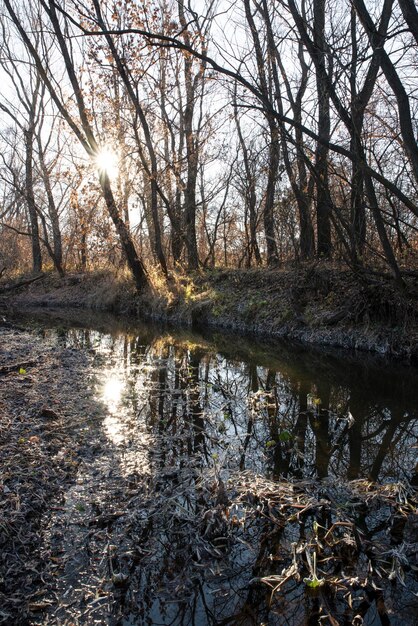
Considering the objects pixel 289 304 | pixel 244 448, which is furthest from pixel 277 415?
pixel 289 304

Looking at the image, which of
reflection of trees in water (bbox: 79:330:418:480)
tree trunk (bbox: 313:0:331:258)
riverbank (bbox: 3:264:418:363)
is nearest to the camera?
reflection of trees in water (bbox: 79:330:418:480)

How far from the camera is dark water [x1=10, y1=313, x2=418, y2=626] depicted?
2.41 meters

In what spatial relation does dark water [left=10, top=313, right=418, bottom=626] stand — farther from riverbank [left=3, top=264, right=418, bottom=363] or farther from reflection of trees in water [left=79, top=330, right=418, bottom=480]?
riverbank [left=3, top=264, right=418, bottom=363]

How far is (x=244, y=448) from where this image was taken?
4.40 m

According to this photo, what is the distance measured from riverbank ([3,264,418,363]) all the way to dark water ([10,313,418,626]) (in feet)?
2.50

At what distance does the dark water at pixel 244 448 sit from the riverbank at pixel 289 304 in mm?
760

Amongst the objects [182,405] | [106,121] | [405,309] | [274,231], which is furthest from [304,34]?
[106,121]

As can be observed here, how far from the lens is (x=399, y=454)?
4.46 meters

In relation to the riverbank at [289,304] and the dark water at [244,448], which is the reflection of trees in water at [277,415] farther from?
the riverbank at [289,304]

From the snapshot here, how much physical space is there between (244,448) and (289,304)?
301 inches

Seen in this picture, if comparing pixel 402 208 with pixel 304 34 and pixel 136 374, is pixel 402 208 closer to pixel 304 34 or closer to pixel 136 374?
pixel 304 34

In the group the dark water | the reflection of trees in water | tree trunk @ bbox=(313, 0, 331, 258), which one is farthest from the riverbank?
the reflection of trees in water

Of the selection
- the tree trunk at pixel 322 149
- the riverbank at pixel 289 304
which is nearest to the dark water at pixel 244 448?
the riverbank at pixel 289 304

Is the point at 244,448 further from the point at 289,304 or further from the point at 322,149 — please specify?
the point at 289,304
